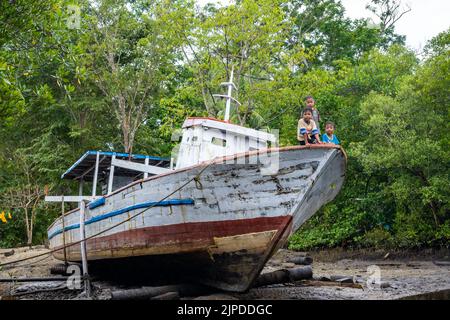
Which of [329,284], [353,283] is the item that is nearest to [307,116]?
[329,284]

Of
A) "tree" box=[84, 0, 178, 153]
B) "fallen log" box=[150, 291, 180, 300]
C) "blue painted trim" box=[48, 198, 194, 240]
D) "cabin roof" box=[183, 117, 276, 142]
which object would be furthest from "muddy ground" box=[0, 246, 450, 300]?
"tree" box=[84, 0, 178, 153]

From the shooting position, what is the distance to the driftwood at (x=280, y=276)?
10500 millimetres

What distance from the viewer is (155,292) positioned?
9625mm

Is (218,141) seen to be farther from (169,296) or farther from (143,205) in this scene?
(169,296)

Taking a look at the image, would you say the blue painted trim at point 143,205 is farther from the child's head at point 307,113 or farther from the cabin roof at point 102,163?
the child's head at point 307,113

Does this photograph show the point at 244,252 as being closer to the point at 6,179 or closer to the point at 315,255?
the point at 315,255

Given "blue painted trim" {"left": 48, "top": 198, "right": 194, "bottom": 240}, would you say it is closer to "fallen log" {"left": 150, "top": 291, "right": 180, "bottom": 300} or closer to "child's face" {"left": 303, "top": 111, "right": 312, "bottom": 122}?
"fallen log" {"left": 150, "top": 291, "right": 180, "bottom": 300}

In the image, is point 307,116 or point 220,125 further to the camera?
point 220,125

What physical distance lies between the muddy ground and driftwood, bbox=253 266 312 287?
0.72ft

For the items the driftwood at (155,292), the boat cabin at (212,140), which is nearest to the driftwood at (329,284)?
the driftwood at (155,292)

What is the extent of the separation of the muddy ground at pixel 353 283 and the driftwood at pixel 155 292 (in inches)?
14.3

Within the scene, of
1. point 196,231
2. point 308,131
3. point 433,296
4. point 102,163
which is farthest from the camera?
point 102,163

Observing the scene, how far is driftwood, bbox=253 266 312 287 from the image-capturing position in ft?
34.4

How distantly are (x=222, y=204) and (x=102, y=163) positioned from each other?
239 inches
